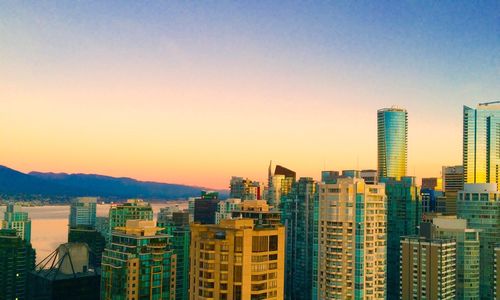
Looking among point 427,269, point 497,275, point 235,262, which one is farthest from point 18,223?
point 497,275

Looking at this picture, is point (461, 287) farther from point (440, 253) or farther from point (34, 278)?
point (34, 278)

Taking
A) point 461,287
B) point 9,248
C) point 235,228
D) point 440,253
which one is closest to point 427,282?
point 440,253

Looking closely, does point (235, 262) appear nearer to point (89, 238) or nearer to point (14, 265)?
point (14, 265)

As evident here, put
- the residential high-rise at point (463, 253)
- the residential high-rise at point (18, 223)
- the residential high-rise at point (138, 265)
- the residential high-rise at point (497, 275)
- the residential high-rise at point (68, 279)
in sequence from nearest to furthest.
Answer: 1. the residential high-rise at point (138, 265)
2. the residential high-rise at point (68, 279)
3. the residential high-rise at point (497, 275)
4. the residential high-rise at point (463, 253)
5. the residential high-rise at point (18, 223)

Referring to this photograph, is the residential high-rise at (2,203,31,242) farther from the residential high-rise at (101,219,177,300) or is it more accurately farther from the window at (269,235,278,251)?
the window at (269,235,278,251)

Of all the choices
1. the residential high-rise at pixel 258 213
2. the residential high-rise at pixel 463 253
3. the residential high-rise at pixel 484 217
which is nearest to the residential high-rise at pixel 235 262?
the residential high-rise at pixel 258 213

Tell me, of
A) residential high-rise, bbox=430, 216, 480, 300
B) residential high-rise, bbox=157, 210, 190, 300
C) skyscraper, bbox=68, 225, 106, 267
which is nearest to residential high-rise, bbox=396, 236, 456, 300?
residential high-rise, bbox=430, 216, 480, 300

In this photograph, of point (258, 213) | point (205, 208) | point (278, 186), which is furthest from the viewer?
point (205, 208)

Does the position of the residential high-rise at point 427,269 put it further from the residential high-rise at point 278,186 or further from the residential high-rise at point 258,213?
the residential high-rise at point 278,186
